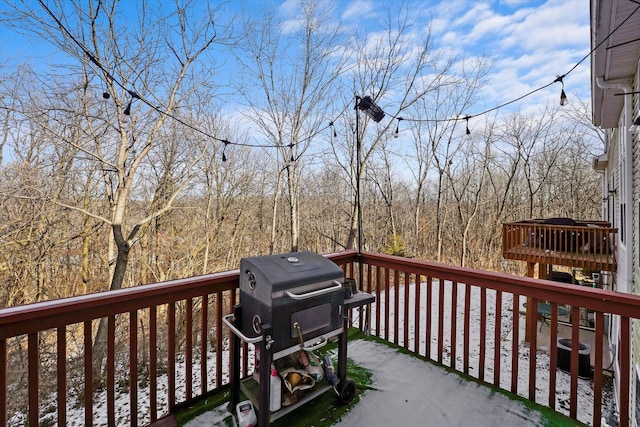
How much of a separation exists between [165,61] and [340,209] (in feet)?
32.3

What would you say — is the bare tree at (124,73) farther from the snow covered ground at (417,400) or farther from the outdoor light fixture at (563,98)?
the outdoor light fixture at (563,98)

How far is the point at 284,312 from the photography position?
5.45ft

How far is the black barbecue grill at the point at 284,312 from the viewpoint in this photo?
5.38 feet

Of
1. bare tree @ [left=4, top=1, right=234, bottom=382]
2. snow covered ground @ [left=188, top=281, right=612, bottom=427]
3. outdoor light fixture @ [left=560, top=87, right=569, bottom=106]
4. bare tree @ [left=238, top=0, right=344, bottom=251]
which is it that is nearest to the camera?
snow covered ground @ [left=188, top=281, right=612, bottom=427]

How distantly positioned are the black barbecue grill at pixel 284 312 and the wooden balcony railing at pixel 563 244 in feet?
21.7

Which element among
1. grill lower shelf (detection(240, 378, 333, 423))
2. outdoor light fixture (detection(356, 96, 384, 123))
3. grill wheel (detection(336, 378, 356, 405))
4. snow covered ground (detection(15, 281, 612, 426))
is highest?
outdoor light fixture (detection(356, 96, 384, 123))

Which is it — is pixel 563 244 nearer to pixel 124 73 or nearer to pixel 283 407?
pixel 283 407

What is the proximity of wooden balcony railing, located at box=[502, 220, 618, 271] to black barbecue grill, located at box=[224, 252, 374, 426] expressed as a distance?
6621mm

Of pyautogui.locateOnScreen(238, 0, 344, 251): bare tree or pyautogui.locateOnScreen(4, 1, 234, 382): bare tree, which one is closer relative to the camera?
pyautogui.locateOnScreen(4, 1, 234, 382): bare tree

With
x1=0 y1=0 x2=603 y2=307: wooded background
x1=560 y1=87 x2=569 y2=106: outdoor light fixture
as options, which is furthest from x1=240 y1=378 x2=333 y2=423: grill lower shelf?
x1=560 y1=87 x2=569 y2=106: outdoor light fixture

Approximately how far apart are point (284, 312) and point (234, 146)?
36.2 feet

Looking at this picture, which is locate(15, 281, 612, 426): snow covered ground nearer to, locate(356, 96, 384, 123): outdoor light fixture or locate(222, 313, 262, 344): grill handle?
locate(222, 313, 262, 344): grill handle

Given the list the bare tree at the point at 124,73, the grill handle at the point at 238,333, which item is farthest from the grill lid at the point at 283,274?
the bare tree at the point at 124,73

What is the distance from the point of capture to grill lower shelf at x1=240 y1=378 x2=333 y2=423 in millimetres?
1795
